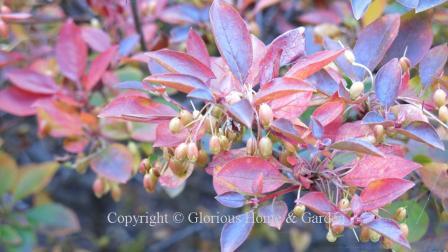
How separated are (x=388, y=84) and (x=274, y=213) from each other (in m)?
0.23

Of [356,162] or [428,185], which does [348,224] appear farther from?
[428,185]

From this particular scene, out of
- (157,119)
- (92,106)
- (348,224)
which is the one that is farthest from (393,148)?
(92,106)

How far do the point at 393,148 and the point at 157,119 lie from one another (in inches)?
13.5

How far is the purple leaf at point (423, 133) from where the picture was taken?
0.78 meters

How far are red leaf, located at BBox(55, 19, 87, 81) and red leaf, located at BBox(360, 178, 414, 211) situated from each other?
2.48 ft

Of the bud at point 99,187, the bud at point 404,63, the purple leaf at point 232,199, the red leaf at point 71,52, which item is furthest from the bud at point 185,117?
the red leaf at point 71,52

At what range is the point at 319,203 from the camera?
786mm

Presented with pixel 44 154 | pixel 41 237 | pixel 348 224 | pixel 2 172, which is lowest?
pixel 41 237

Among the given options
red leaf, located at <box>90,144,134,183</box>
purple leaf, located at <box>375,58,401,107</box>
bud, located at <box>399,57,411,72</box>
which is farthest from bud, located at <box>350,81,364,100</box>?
red leaf, located at <box>90,144,134,183</box>

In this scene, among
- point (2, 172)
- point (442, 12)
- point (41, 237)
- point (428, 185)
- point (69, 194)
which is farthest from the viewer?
point (69, 194)

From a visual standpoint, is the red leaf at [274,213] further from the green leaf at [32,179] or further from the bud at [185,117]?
the green leaf at [32,179]

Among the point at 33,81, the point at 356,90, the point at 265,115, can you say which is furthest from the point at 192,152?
the point at 33,81

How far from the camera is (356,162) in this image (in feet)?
2.77

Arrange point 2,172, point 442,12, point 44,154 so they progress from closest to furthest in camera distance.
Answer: point 442,12 → point 2,172 → point 44,154
